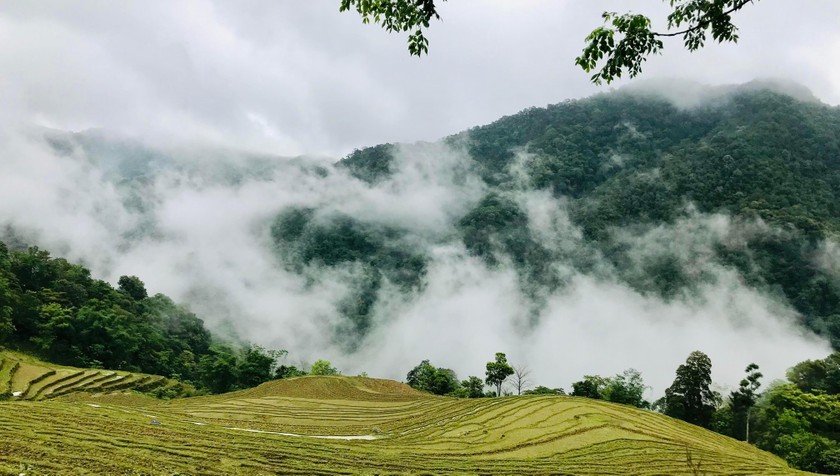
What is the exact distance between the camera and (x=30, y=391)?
26.1m

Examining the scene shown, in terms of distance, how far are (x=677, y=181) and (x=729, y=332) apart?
37.2m

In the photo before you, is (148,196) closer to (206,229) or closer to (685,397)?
(206,229)

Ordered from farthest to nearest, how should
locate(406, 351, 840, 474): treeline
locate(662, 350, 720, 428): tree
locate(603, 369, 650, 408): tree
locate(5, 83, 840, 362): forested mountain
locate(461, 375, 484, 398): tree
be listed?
1. locate(5, 83, 840, 362): forested mountain
2. locate(461, 375, 484, 398): tree
3. locate(603, 369, 650, 408): tree
4. locate(662, 350, 720, 428): tree
5. locate(406, 351, 840, 474): treeline

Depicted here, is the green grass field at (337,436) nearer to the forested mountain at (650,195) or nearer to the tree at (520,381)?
the tree at (520,381)

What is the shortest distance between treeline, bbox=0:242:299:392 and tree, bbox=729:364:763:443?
45.8 metres

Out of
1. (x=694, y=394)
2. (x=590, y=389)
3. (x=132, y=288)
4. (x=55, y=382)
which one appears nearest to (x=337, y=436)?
(x=55, y=382)

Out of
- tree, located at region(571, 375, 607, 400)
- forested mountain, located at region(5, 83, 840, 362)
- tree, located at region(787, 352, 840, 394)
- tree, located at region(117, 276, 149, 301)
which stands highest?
forested mountain, located at region(5, 83, 840, 362)

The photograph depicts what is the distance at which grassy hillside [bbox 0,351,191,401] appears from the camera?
85.1ft

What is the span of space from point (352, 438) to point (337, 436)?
0.70m

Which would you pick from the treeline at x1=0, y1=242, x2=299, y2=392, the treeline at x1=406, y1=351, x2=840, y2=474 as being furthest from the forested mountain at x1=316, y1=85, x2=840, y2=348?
the treeline at x1=0, y1=242, x2=299, y2=392

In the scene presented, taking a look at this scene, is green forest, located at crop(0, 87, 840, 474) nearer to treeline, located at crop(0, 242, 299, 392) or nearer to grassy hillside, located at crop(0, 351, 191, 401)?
treeline, located at crop(0, 242, 299, 392)

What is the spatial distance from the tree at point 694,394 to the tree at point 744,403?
2.28 m

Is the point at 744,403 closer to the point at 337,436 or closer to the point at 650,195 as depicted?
the point at 337,436

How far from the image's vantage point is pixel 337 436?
16438 mm
